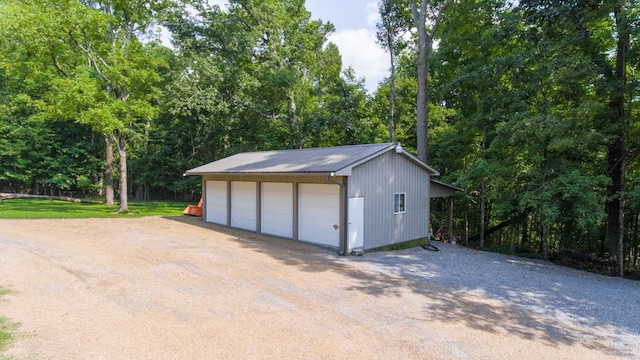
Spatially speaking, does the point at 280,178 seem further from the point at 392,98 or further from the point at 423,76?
the point at 392,98

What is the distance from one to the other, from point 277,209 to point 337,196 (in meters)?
2.89

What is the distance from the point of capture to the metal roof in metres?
10.1

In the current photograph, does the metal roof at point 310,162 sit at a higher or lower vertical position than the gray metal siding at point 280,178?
higher

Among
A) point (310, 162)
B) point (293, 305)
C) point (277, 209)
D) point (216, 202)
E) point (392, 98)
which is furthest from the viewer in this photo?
point (392, 98)

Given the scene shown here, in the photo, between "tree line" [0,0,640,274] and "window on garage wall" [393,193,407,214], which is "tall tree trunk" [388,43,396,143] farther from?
"window on garage wall" [393,193,407,214]

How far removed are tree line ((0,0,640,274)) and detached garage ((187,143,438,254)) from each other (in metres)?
2.49

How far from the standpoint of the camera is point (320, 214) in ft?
35.7

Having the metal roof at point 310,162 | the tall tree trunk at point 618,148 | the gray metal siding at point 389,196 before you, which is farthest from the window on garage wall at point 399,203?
the tall tree trunk at point 618,148

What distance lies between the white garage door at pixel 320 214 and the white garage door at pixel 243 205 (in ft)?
8.68

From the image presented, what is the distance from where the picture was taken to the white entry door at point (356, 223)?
10.1m

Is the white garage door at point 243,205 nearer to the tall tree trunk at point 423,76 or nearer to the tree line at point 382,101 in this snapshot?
the tree line at point 382,101

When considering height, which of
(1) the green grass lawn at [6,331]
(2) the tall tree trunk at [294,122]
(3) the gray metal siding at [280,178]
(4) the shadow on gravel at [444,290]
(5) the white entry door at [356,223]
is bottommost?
(4) the shadow on gravel at [444,290]

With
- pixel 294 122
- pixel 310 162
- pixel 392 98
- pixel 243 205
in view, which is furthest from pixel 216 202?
pixel 392 98

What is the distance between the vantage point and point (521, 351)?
180 inches
